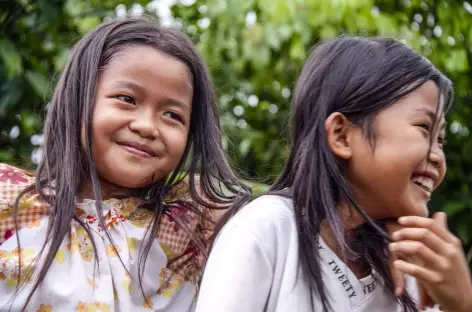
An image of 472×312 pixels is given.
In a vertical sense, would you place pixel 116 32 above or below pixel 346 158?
above

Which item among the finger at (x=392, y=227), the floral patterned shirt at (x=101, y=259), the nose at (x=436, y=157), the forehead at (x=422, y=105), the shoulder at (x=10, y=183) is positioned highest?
the forehead at (x=422, y=105)

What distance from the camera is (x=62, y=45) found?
122 inches

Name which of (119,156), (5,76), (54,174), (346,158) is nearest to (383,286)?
(346,158)

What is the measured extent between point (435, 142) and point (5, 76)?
1716 mm

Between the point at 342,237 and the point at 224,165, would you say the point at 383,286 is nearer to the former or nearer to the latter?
the point at 342,237

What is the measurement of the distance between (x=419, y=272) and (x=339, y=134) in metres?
0.35

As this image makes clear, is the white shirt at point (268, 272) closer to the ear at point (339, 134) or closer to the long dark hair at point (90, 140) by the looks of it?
the ear at point (339, 134)

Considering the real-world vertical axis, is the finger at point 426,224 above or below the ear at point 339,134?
below

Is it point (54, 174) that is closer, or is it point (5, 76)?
point (54, 174)

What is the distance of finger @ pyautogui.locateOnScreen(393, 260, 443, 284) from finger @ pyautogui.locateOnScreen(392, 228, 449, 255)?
0.04 meters

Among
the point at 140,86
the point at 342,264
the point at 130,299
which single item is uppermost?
the point at 140,86

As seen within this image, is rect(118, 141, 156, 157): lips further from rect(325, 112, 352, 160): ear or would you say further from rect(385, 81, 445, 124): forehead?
rect(385, 81, 445, 124): forehead

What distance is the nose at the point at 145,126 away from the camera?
1.84 m

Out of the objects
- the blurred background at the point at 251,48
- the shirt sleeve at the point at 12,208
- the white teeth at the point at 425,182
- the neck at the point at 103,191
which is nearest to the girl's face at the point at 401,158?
the white teeth at the point at 425,182
